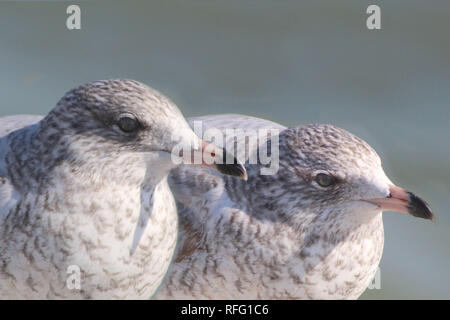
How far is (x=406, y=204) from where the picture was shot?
2.30 m

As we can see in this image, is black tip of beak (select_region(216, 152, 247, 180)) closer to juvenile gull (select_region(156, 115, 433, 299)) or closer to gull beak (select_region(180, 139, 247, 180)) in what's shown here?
gull beak (select_region(180, 139, 247, 180))

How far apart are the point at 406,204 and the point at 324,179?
27cm

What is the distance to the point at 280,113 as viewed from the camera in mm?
4246

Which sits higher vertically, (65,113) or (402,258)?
(65,113)

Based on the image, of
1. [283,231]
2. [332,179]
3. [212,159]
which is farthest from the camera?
[283,231]

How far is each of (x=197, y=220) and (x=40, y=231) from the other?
1.91 feet

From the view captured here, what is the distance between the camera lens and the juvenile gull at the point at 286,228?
8.11ft

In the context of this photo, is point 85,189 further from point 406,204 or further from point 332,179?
point 406,204

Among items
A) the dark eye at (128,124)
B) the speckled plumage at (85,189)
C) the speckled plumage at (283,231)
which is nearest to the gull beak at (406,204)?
the speckled plumage at (283,231)

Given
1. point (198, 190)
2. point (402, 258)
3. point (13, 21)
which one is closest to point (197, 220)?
point (198, 190)

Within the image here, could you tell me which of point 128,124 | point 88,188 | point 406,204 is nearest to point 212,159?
point 128,124

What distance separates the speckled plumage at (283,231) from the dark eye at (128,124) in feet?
1.55
